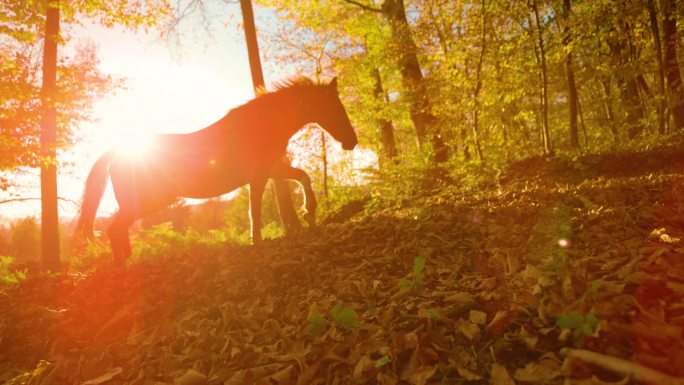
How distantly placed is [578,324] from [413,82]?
12.4 metres

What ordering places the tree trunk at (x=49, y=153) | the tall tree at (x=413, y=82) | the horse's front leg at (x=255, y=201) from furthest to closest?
the tall tree at (x=413, y=82), the tree trunk at (x=49, y=153), the horse's front leg at (x=255, y=201)

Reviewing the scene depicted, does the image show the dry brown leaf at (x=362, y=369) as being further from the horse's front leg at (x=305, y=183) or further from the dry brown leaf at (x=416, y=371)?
the horse's front leg at (x=305, y=183)

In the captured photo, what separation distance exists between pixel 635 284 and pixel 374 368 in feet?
5.55

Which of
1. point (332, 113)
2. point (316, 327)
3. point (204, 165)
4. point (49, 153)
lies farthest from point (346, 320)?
point (49, 153)

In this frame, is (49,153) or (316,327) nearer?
(316,327)

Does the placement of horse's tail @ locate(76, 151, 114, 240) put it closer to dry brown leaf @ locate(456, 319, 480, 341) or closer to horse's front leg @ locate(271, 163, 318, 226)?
horse's front leg @ locate(271, 163, 318, 226)

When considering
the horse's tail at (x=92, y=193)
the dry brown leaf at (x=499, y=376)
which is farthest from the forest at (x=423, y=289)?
the horse's tail at (x=92, y=193)

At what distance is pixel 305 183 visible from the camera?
243 inches

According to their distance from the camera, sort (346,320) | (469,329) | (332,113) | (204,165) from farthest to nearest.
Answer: (332,113), (204,165), (346,320), (469,329)

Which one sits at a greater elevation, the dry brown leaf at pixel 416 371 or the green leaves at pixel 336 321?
the green leaves at pixel 336 321

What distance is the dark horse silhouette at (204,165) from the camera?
5723mm

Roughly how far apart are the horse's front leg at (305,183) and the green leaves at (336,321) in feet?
11.5

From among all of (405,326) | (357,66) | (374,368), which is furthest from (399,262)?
(357,66)

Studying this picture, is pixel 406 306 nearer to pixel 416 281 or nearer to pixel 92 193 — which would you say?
pixel 416 281
